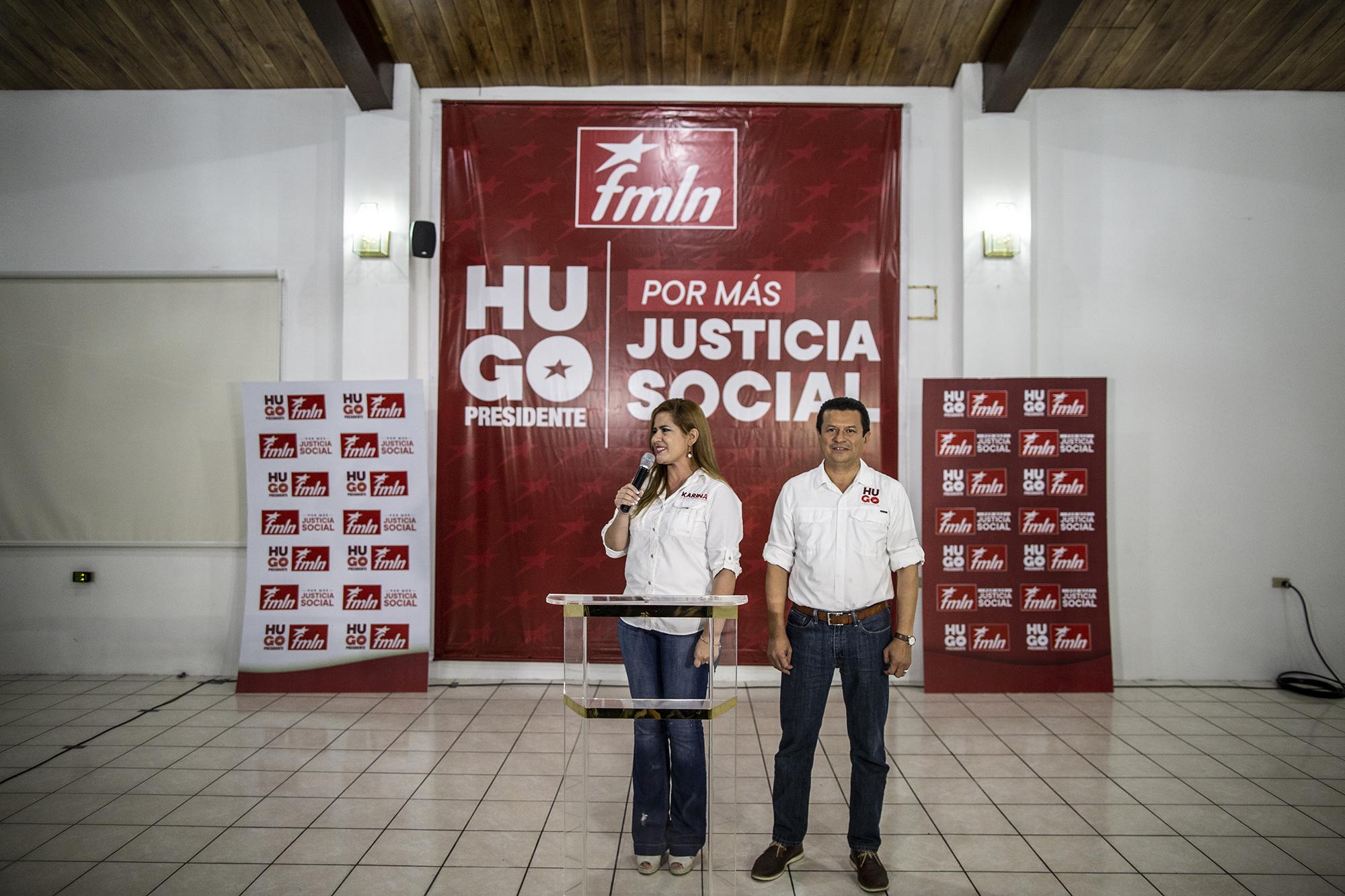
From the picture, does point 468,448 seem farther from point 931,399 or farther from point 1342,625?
point 1342,625

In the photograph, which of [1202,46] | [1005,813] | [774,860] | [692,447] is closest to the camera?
[774,860]

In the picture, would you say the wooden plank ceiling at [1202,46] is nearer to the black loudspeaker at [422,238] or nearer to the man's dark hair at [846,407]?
the man's dark hair at [846,407]

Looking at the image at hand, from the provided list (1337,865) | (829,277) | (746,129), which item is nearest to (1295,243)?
(829,277)

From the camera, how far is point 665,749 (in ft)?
8.55

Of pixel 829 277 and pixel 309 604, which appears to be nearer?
pixel 309 604

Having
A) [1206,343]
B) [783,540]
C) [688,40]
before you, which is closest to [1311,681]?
[1206,343]

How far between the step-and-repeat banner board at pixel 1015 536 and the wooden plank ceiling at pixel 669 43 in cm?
204

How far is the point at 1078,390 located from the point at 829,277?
1.67 metres

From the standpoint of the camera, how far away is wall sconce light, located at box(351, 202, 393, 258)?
4965 mm

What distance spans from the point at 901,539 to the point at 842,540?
0.23 m

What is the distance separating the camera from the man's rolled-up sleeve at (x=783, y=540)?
8.83 ft

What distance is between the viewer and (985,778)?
11.4 feet

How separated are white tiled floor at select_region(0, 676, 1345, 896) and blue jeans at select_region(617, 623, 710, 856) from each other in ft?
0.45

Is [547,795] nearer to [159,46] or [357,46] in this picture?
[357,46]
